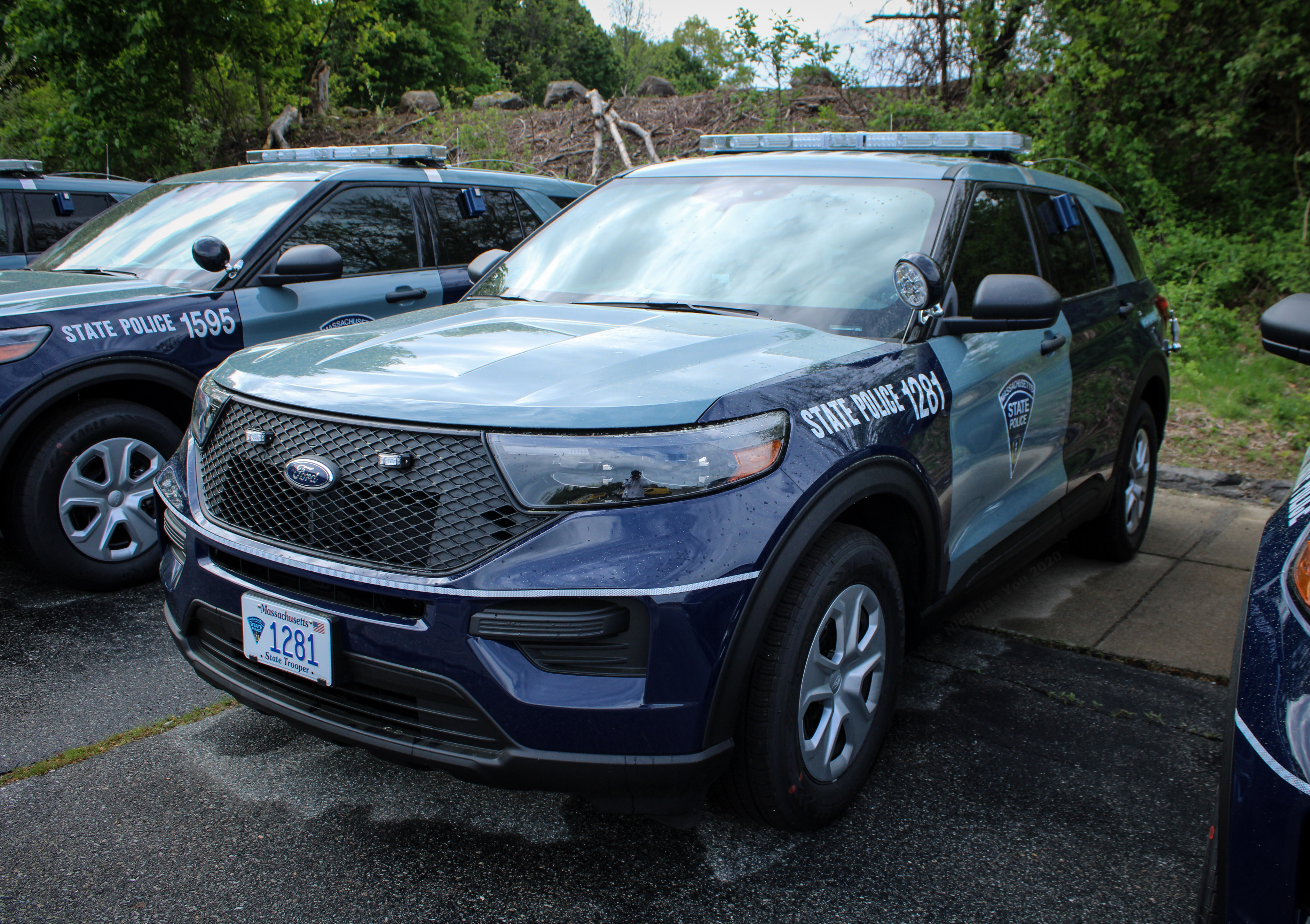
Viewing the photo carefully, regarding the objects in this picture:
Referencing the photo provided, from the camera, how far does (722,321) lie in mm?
2818

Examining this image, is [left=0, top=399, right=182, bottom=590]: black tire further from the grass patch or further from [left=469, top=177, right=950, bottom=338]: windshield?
[left=469, top=177, right=950, bottom=338]: windshield

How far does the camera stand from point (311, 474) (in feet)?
7.07

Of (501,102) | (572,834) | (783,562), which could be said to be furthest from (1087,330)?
(501,102)

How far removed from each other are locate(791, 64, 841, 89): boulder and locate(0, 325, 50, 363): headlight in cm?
1122

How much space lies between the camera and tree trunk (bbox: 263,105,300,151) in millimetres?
18094

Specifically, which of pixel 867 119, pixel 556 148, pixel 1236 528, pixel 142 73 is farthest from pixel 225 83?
pixel 1236 528

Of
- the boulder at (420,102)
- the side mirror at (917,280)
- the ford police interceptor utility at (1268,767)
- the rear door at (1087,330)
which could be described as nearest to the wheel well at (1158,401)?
the rear door at (1087,330)

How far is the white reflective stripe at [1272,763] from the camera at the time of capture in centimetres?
135

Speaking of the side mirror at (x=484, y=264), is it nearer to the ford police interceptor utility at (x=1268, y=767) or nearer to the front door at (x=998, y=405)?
the front door at (x=998, y=405)

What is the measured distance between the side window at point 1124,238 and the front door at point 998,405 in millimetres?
1177

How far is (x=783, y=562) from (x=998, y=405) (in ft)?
4.48

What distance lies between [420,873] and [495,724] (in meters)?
0.62

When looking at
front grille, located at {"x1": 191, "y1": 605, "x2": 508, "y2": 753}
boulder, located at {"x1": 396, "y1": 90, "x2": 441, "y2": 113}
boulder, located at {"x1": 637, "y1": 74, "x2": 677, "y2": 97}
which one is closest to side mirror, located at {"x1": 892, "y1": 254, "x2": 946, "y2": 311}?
front grille, located at {"x1": 191, "y1": 605, "x2": 508, "y2": 753}

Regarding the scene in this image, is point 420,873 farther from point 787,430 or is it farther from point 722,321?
point 722,321
